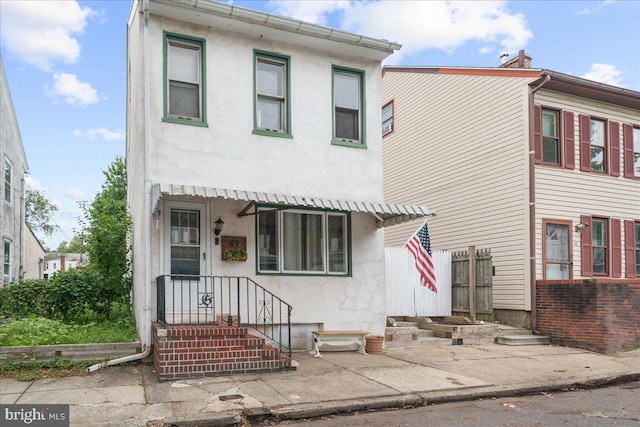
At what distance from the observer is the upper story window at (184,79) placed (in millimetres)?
10242

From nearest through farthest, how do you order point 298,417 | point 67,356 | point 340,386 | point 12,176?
point 298,417 → point 340,386 → point 67,356 → point 12,176

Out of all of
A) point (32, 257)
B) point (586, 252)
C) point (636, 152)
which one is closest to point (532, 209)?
point (586, 252)

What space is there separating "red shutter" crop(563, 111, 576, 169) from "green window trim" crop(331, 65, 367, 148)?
5872 millimetres

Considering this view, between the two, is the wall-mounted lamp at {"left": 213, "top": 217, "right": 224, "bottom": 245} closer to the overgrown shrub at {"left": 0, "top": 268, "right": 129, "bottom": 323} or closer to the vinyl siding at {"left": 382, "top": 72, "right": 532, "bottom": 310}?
the overgrown shrub at {"left": 0, "top": 268, "right": 129, "bottom": 323}

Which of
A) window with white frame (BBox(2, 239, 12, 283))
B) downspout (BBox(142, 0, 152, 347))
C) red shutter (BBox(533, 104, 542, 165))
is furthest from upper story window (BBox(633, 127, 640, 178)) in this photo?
window with white frame (BBox(2, 239, 12, 283))

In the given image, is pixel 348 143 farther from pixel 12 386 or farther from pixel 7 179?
pixel 7 179

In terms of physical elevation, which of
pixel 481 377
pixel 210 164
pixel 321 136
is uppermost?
pixel 321 136

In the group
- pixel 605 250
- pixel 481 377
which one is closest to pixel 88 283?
pixel 481 377

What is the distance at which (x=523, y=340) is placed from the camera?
41.7ft

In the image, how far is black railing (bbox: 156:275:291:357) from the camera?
31.8 feet

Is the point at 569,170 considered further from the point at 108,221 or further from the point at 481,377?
the point at 108,221

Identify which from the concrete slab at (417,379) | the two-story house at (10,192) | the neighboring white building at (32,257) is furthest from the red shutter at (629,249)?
the neighboring white building at (32,257)

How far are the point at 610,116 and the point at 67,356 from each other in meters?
14.4

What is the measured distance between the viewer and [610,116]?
15391 millimetres
